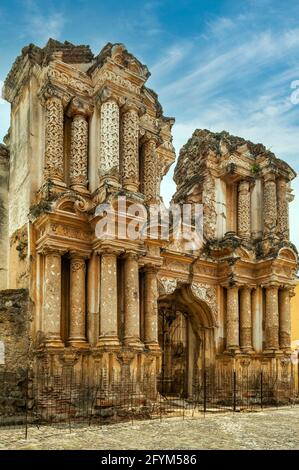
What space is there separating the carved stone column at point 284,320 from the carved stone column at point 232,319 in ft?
5.25

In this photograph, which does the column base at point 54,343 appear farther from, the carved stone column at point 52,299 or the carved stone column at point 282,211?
the carved stone column at point 282,211

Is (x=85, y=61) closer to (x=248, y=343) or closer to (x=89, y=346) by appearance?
(x=89, y=346)

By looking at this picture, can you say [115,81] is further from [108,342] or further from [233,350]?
[233,350]

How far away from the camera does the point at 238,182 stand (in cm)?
1759

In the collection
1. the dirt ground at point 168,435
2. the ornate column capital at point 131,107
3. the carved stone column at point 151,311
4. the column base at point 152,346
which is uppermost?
the ornate column capital at point 131,107

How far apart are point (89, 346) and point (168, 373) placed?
9.65 m

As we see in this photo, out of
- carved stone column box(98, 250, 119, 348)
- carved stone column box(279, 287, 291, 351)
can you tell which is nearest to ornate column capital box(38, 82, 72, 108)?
carved stone column box(98, 250, 119, 348)

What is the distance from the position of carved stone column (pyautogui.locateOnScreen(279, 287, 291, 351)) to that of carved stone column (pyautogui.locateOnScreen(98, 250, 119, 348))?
6.89m

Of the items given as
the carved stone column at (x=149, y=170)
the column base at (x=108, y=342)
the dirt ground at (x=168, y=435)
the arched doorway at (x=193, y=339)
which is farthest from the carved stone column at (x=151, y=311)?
the carved stone column at (x=149, y=170)

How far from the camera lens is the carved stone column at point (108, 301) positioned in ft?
37.6

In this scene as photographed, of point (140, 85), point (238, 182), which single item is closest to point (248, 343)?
point (238, 182)

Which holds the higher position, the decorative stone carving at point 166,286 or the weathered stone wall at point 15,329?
the decorative stone carving at point 166,286

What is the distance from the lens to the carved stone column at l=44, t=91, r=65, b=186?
1226cm

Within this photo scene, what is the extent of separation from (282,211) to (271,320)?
377 cm
